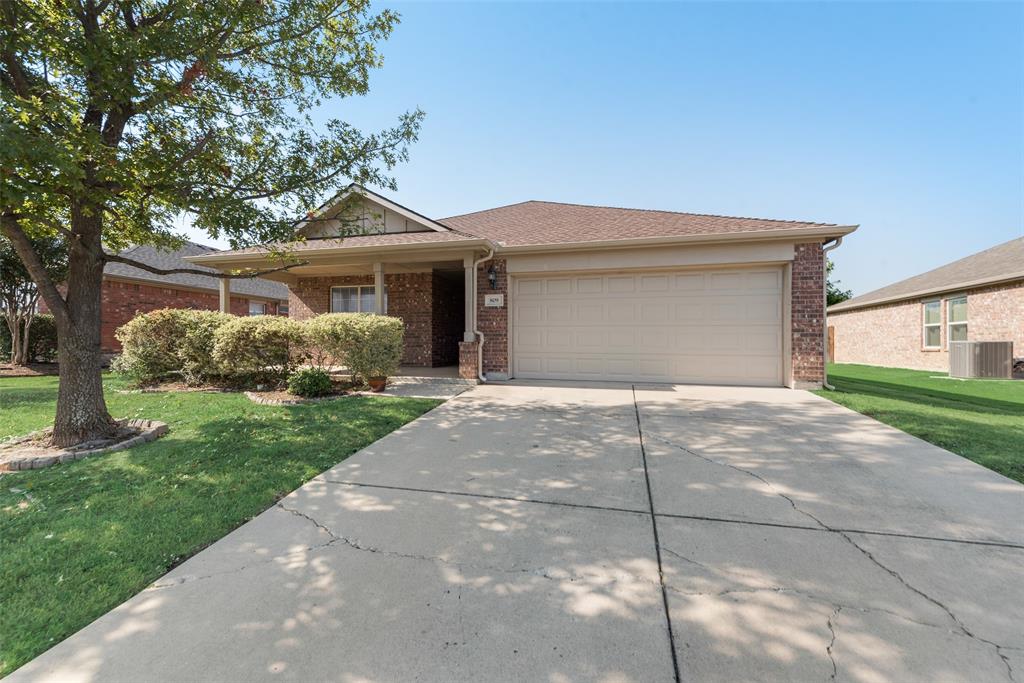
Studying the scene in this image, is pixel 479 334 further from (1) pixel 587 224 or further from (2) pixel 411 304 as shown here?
(1) pixel 587 224

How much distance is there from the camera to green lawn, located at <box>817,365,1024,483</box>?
4008 mm

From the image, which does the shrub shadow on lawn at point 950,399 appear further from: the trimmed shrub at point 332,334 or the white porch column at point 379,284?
the white porch column at point 379,284

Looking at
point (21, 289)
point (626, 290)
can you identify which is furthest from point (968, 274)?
point (21, 289)

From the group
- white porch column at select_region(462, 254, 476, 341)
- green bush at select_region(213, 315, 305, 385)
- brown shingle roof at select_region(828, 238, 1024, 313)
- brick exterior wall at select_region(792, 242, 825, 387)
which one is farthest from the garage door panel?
brown shingle roof at select_region(828, 238, 1024, 313)

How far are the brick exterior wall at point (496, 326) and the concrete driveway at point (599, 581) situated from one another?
5586 millimetres

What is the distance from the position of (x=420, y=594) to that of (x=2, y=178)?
4655 millimetres

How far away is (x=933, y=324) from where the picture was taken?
13.9m

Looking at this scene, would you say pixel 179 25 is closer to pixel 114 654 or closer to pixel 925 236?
pixel 114 654

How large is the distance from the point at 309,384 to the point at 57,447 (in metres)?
3.06

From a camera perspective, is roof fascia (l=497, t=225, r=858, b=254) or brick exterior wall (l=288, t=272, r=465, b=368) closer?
roof fascia (l=497, t=225, r=858, b=254)

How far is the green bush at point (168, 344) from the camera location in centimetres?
810

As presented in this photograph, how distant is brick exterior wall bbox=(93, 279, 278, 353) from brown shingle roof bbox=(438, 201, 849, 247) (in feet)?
38.3

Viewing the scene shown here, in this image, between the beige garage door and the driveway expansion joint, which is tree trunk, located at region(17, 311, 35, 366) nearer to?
the beige garage door

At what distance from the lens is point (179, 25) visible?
409 centimetres
